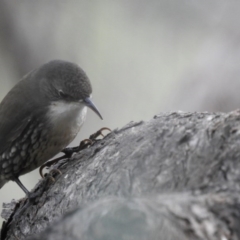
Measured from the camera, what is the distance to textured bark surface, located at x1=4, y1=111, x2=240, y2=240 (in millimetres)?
1767

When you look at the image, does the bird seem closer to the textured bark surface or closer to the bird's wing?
the bird's wing

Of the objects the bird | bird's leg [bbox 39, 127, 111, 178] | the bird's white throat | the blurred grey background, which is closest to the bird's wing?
the bird

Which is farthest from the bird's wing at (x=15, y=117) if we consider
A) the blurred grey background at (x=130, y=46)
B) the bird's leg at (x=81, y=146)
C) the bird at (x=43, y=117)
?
the blurred grey background at (x=130, y=46)

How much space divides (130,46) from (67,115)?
3302mm

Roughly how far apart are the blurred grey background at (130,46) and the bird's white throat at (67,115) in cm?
165

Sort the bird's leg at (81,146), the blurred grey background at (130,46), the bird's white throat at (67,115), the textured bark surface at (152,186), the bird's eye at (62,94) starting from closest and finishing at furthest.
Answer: the textured bark surface at (152,186) → the bird's leg at (81,146) → the bird's white throat at (67,115) → the bird's eye at (62,94) → the blurred grey background at (130,46)

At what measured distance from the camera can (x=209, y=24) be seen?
224 inches

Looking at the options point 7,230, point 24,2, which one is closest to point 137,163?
point 7,230

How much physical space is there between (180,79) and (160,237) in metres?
4.32

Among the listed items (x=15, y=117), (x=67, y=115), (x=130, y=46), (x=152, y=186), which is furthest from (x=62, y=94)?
(x=130, y=46)

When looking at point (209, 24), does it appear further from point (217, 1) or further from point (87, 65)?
point (87, 65)

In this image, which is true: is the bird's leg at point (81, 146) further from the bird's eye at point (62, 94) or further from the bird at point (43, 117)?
the bird's eye at point (62, 94)

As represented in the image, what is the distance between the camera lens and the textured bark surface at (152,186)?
1.77 m

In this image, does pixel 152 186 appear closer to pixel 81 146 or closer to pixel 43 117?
pixel 81 146
